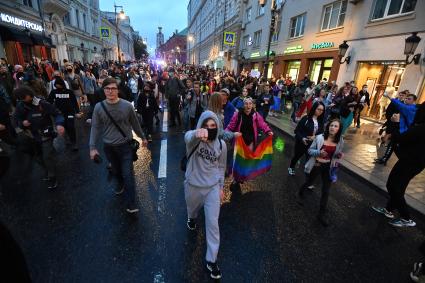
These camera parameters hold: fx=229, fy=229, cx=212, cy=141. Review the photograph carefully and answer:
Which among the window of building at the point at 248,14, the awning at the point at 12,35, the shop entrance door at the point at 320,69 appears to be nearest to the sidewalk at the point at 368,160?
the shop entrance door at the point at 320,69

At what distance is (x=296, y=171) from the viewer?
582 centimetres

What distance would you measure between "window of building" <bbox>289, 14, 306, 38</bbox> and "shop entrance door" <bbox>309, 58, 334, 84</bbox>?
10.5 feet

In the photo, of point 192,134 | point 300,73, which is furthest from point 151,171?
point 300,73

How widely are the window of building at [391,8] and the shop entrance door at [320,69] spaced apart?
372 cm

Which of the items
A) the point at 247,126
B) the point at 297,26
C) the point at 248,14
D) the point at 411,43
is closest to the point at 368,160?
the point at 247,126

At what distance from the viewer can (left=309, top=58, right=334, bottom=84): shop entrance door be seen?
15816mm

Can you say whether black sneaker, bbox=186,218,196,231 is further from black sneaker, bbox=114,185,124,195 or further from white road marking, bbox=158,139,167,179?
white road marking, bbox=158,139,167,179

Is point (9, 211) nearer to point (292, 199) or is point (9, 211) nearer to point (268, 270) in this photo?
point (268, 270)

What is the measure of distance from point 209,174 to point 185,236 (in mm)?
1174

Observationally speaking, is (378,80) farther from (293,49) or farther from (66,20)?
(66,20)

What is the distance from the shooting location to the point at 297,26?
1944 cm

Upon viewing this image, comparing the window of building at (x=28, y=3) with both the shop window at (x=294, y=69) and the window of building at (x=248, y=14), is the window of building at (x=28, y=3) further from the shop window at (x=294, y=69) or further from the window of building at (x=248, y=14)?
the shop window at (x=294, y=69)

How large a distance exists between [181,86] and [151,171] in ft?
16.7

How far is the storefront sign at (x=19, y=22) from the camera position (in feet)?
53.2
